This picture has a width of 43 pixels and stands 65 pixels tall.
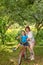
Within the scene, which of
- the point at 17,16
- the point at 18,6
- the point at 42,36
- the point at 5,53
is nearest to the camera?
the point at 5,53

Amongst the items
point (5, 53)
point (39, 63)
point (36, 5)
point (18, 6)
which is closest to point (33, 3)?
point (36, 5)

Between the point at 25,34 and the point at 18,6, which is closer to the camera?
the point at 25,34

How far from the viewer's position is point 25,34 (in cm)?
1128

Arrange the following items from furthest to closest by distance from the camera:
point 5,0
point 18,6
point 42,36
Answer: point 42,36 → point 18,6 → point 5,0

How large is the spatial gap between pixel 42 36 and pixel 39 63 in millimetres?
17380

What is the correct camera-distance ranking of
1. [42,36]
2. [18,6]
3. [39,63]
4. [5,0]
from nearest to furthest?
[39,63] < [5,0] < [18,6] < [42,36]

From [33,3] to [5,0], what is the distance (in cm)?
317

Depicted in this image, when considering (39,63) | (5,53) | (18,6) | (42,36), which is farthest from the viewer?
(42,36)

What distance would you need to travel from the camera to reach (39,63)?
39.9 ft

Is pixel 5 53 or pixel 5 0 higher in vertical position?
pixel 5 0

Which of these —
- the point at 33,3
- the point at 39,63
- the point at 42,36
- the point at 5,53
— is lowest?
the point at 42,36

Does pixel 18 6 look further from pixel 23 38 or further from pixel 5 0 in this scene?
pixel 23 38

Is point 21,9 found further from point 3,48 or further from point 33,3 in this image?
point 3,48

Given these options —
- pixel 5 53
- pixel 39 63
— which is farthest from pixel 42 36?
pixel 5 53
